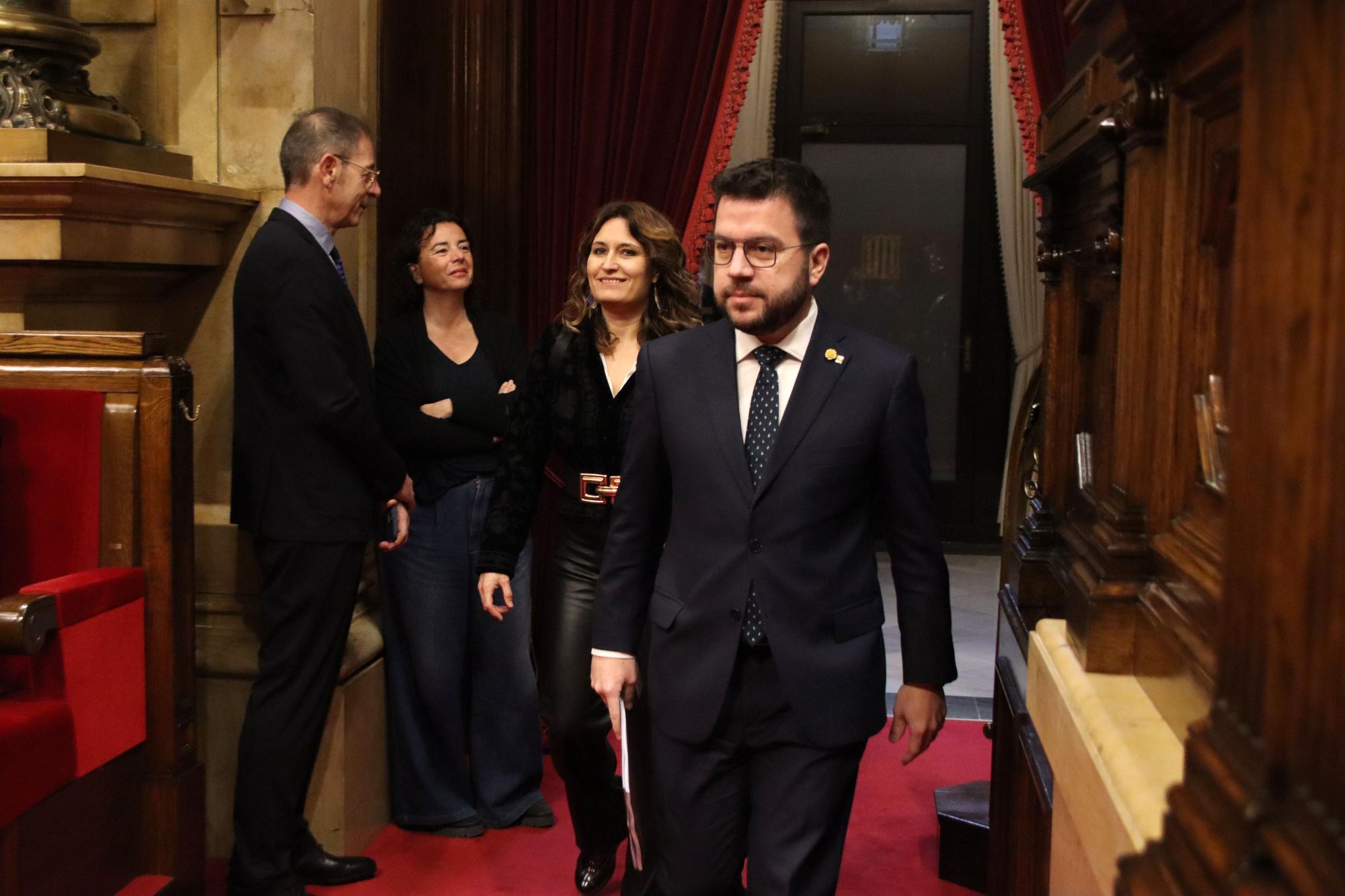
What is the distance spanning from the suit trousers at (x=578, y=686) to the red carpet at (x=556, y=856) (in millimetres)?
355

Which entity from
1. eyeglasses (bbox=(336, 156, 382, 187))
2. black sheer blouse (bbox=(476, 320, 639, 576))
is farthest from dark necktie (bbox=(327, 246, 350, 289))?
black sheer blouse (bbox=(476, 320, 639, 576))

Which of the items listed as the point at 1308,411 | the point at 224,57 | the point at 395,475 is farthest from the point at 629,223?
the point at 1308,411

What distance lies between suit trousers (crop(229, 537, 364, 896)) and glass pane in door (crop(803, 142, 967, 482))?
580 cm

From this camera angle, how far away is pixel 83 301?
344 centimetres

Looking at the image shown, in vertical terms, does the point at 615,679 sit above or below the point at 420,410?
below

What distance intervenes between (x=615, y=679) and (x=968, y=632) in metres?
4.40

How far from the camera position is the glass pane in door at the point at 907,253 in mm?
8672

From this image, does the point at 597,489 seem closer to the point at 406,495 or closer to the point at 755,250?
the point at 406,495

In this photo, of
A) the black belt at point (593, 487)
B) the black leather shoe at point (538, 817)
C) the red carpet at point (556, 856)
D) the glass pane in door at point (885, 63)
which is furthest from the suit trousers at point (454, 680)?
the glass pane in door at point (885, 63)

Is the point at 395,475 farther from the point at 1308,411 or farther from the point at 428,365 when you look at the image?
the point at 1308,411

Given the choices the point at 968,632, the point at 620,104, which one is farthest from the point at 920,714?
the point at 968,632

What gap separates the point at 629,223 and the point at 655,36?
1304 mm

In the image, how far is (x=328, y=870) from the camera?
3555 mm

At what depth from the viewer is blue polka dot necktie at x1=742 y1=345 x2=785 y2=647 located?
7.72ft
